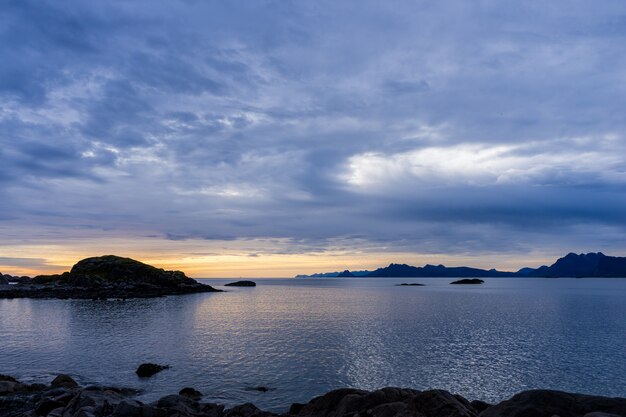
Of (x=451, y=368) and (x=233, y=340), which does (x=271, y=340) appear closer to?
(x=233, y=340)

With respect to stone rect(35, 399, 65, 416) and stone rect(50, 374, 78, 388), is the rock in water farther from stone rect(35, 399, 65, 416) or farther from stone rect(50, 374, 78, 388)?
stone rect(35, 399, 65, 416)

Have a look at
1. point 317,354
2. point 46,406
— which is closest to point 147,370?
point 46,406

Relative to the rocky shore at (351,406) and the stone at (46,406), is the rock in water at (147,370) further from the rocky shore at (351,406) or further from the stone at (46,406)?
the stone at (46,406)

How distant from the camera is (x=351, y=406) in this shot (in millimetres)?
24703

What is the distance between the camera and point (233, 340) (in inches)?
2505

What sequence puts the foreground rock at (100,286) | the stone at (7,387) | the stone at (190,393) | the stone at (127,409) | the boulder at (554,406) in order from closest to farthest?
the boulder at (554,406)
the stone at (127,409)
the stone at (7,387)
the stone at (190,393)
the foreground rock at (100,286)

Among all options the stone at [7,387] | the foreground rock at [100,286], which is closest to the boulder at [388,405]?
the stone at [7,387]

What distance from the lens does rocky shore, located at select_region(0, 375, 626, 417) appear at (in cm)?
2027

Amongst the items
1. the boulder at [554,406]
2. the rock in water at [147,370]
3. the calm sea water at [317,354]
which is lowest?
the calm sea water at [317,354]

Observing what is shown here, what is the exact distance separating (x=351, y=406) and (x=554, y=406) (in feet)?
36.2

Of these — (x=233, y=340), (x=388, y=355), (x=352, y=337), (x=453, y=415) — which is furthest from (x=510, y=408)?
(x=233, y=340)

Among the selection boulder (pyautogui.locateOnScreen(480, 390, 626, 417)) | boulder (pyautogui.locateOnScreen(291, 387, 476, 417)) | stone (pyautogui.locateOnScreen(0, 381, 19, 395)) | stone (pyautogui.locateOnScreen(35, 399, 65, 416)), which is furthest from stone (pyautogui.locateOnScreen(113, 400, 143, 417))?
boulder (pyautogui.locateOnScreen(480, 390, 626, 417))

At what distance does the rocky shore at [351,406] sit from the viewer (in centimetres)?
2027

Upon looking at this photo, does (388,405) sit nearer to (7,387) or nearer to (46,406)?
(46,406)
